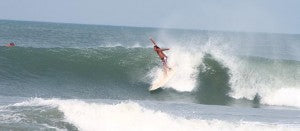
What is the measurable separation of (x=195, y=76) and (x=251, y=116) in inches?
258

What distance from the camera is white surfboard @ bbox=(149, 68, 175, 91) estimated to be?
21156 mm

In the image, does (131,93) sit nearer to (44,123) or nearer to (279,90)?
(279,90)

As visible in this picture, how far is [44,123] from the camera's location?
12.2m

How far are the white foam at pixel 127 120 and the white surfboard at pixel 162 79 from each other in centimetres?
783

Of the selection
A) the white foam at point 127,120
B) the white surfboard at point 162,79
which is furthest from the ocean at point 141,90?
the white surfboard at point 162,79

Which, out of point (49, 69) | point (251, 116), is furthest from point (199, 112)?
point (49, 69)

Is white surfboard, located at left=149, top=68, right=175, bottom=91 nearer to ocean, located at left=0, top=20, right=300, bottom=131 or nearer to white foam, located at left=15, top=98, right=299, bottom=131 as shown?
ocean, located at left=0, top=20, right=300, bottom=131

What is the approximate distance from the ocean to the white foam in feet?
0.06

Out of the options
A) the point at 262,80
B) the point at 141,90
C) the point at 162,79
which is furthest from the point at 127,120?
the point at 262,80

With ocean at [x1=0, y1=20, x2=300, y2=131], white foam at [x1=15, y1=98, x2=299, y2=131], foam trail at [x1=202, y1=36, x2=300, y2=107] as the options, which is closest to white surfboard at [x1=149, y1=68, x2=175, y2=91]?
ocean at [x1=0, y1=20, x2=300, y2=131]

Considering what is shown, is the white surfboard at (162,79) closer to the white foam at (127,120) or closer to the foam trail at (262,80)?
the foam trail at (262,80)

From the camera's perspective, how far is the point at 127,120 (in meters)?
12.7

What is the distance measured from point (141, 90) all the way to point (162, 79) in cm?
111

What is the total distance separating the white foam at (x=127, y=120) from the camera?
40.7 feet
